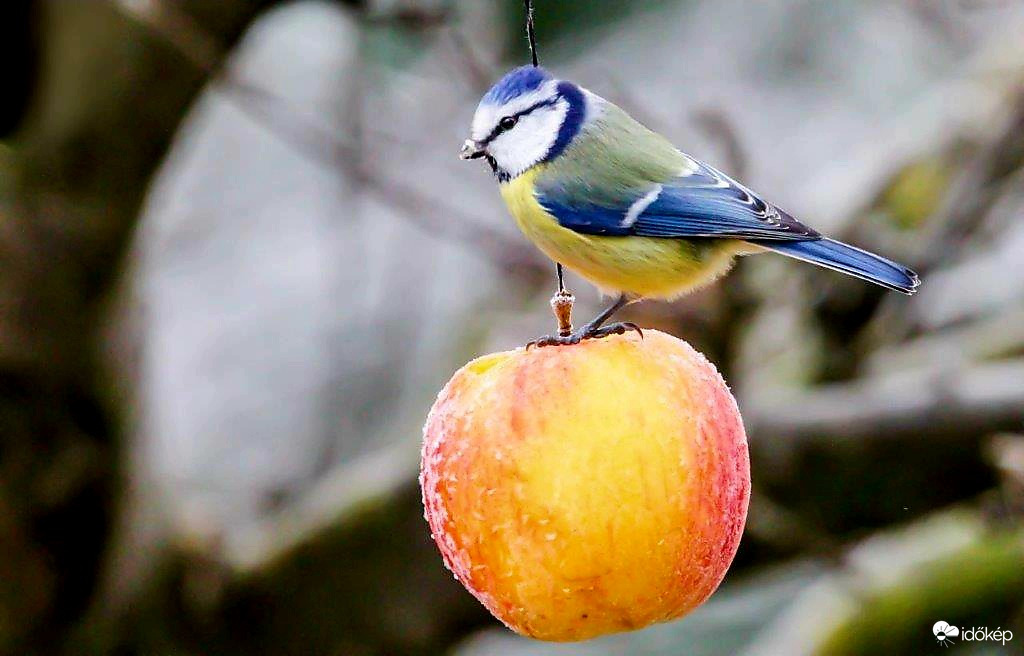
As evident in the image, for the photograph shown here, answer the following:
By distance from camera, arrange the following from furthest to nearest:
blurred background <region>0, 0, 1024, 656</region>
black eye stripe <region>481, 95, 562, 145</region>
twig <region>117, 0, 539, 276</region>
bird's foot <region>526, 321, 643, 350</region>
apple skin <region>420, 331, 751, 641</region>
A: blurred background <region>0, 0, 1024, 656</region>
twig <region>117, 0, 539, 276</region>
black eye stripe <region>481, 95, 562, 145</region>
bird's foot <region>526, 321, 643, 350</region>
apple skin <region>420, 331, 751, 641</region>

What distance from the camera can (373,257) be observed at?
443 centimetres

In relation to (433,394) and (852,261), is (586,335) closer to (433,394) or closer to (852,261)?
(852,261)

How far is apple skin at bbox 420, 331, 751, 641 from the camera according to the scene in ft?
3.73

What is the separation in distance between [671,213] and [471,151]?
A: 0.25 meters

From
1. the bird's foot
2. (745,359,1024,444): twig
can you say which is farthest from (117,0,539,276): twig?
the bird's foot

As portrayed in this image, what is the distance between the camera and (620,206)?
146 cm

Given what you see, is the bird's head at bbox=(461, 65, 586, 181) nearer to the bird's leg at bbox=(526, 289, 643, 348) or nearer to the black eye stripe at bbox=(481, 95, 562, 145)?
the black eye stripe at bbox=(481, 95, 562, 145)

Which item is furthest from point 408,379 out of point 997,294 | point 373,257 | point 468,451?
point 468,451

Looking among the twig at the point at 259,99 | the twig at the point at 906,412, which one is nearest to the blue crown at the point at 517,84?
the twig at the point at 259,99

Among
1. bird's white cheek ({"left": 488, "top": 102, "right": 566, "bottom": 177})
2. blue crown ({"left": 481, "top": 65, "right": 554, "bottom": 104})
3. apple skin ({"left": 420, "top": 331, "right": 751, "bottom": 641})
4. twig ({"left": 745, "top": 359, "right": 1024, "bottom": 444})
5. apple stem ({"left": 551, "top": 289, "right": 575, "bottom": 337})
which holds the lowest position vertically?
twig ({"left": 745, "top": 359, "right": 1024, "bottom": 444})

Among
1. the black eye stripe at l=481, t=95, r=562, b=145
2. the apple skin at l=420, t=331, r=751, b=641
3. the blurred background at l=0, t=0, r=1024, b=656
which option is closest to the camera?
the apple skin at l=420, t=331, r=751, b=641

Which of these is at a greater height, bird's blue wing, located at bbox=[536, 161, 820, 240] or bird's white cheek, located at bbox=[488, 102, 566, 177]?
bird's white cheek, located at bbox=[488, 102, 566, 177]

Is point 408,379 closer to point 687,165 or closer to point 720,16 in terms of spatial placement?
point 720,16

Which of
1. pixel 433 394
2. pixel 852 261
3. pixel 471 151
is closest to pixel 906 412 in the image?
pixel 852 261
